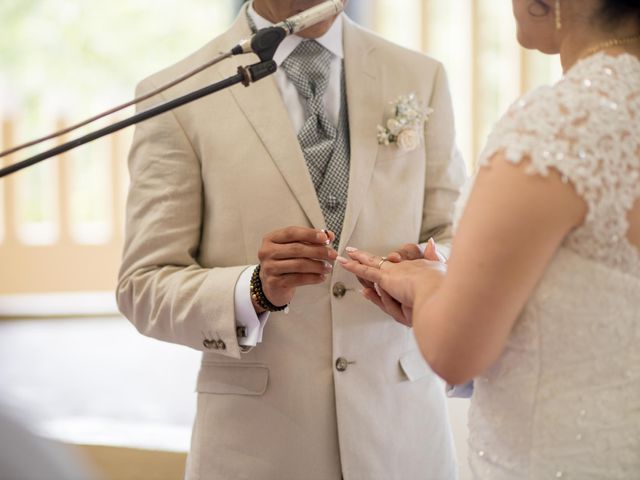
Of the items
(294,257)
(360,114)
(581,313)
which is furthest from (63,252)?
(581,313)

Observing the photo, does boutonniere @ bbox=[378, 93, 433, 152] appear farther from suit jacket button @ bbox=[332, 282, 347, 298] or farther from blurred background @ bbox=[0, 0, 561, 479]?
blurred background @ bbox=[0, 0, 561, 479]

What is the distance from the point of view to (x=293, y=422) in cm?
193

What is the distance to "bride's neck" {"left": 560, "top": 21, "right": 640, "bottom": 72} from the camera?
4.49 ft

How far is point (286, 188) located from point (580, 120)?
75 centimetres

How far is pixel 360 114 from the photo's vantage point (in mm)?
1986

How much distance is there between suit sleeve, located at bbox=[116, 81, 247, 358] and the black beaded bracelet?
0.21 ft

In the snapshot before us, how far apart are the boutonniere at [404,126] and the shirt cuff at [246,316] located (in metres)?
0.42

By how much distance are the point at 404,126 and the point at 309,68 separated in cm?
24

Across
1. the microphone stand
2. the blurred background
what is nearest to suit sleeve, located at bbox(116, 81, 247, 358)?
the microphone stand

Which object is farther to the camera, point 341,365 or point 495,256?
point 341,365

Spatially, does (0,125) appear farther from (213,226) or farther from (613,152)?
(613,152)

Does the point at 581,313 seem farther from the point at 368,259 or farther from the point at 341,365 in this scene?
the point at 341,365

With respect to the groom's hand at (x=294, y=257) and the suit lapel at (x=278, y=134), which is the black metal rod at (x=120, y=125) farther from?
the suit lapel at (x=278, y=134)

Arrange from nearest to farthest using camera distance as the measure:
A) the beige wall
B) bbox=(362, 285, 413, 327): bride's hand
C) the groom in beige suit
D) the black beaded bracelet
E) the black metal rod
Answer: the black metal rod < bbox=(362, 285, 413, 327): bride's hand < the black beaded bracelet < the groom in beige suit < the beige wall
